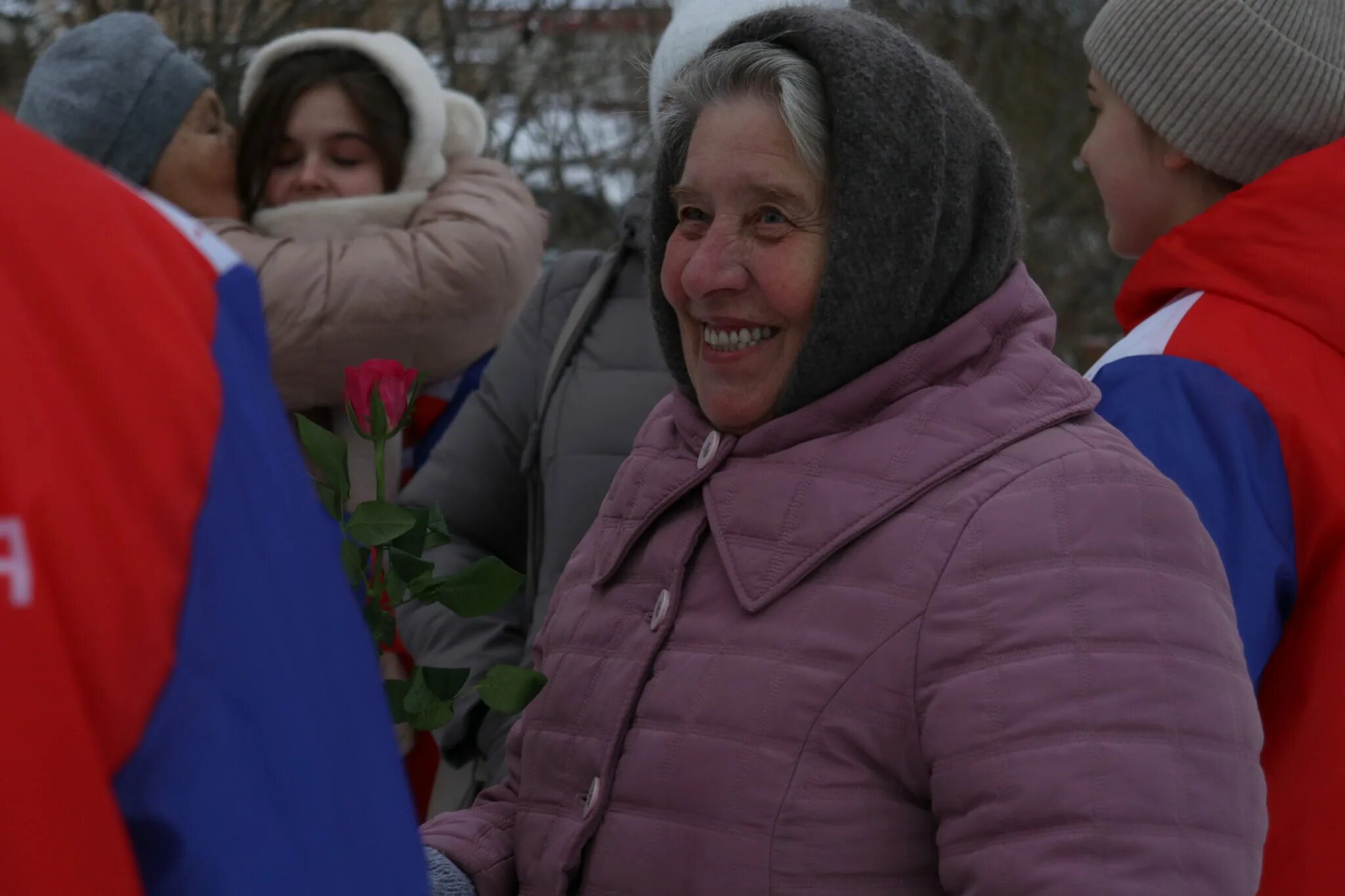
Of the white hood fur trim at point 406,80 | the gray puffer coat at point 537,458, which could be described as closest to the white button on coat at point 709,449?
the gray puffer coat at point 537,458

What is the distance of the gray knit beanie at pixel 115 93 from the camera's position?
9.98 ft

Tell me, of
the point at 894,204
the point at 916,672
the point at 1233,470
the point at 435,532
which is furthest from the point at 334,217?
the point at 916,672

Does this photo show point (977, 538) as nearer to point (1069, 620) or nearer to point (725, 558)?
point (1069, 620)

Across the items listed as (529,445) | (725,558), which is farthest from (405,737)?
(725,558)

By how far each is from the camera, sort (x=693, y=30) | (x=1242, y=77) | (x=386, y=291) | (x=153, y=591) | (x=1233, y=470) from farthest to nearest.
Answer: (x=386, y=291) → (x=693, y=30) → (x=1242, y=77) → (x=1233, y=470) → (x=153, y=591)

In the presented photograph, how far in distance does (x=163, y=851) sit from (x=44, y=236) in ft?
1.00

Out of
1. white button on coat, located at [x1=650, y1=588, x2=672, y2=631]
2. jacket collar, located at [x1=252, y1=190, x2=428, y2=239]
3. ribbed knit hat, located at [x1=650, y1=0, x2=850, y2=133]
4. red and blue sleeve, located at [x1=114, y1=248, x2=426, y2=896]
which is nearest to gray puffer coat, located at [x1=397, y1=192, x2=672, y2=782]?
ribbed knit hat, located at [x1=650, y1=0, x2=850, y2=133]

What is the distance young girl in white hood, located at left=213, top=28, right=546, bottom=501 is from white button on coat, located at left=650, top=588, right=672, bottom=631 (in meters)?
1.27

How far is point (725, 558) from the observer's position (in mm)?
1709

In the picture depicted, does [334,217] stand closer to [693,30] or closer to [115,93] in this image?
[115,93]

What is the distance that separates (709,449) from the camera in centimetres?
185

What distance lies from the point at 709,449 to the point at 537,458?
0.82 m

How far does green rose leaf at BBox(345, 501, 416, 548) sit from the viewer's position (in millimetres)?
1726

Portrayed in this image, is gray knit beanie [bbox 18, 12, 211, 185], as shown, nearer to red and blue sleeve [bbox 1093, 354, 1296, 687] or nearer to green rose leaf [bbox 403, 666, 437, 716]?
green rose leaf [bbox 403, 666, 437, 716]
